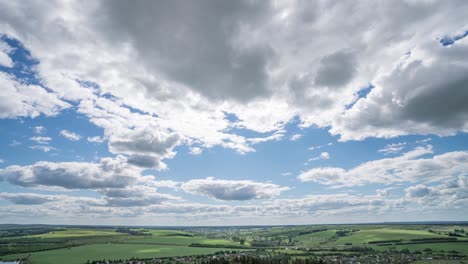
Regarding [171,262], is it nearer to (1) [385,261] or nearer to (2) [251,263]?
(2) [251,263]

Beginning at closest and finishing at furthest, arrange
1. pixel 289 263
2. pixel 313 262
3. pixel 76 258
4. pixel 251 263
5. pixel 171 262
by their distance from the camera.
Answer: pixel 251 263
pixel 313 262
pixel 289 263
pixel 171 262
pixel 76 258

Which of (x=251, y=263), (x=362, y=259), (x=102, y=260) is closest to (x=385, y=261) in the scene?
(x=362, y=259)

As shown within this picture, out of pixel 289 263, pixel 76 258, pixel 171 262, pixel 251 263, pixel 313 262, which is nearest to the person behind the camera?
pixel 251 263

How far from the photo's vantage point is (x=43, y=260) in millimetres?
178625

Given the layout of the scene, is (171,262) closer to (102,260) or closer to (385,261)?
(102,260)

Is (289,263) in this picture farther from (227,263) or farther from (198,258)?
(198,258)

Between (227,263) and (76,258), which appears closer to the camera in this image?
(227,263)

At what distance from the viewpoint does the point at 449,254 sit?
197 m

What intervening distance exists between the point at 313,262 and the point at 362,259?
61607mm

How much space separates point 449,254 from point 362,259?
6249 cm

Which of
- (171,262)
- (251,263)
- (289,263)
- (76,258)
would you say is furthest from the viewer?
(76,258)

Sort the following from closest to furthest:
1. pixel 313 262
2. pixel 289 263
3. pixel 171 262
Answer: pixel 313 262 < pixel 289 263 < pixel 171 262

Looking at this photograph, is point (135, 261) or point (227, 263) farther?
point (135, 261)

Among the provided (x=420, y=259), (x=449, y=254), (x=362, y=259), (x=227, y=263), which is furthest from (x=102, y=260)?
(x=449, y=254)
